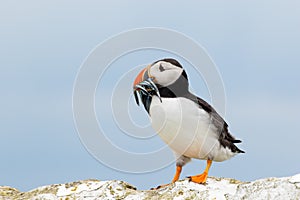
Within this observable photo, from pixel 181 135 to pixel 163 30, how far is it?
4.47ft

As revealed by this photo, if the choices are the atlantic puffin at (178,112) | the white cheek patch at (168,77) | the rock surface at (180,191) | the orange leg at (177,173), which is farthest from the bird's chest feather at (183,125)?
the rock surface at (180,191)

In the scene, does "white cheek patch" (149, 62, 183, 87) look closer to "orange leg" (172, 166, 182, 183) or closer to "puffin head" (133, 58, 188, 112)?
"puffin head" (133, 58, 188, 112)

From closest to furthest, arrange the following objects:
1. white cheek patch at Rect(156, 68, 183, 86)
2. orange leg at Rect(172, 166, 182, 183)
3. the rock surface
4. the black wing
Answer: the rock surface, white cheek patch at Rect(156, 68, 183, 86), the black wing, orange leg at Rect(172, 166, 182, 183)

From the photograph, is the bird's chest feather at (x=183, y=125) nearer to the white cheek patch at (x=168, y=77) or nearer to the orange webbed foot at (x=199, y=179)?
the white cheek patch at (x=168, y=77)

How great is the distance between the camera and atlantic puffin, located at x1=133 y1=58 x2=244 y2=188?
19.2 ft

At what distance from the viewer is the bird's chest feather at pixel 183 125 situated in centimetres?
583

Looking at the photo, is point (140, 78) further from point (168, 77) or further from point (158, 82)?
point (168, 77)

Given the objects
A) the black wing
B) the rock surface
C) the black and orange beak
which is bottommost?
the rock surface

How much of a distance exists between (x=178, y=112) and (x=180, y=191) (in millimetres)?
1224

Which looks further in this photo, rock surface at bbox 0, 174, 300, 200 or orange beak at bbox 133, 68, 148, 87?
orange beak at bbox 133, 68, 148, 87

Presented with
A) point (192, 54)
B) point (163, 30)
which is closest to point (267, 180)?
point (192, 54)

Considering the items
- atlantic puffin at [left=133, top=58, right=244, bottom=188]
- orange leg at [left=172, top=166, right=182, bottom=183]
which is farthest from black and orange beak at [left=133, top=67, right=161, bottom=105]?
orange leg at [left=172, top=166, right=182, bottom=183]

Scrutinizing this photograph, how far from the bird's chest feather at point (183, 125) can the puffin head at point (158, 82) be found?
0.10 m

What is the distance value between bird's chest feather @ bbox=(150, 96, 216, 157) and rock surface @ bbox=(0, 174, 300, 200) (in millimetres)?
640
